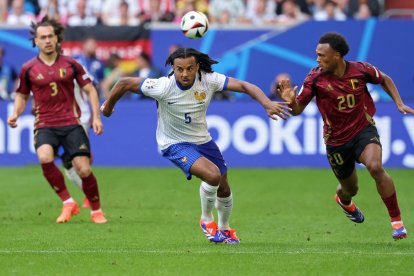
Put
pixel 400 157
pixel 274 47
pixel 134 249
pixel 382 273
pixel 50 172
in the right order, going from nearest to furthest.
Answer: pixel 382 273, pixel 134 249, pixel 50 172, pixel 400 157, pixel 274 47

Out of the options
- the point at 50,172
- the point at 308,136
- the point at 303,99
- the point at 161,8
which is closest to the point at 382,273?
the point at 303,99

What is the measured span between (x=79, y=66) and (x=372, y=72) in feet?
13.5

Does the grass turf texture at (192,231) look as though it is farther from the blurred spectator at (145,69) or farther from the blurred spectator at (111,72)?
the blurred spectator at (111,72)

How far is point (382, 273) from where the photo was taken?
8.88 meters

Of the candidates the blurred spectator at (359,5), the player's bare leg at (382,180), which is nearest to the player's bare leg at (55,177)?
the player's bare leg at (382,180)

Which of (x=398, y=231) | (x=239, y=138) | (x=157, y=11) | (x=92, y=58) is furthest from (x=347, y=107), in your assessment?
(x=157, y=11)

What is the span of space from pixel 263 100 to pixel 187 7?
13162 millimetres

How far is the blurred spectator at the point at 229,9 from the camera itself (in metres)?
23.7

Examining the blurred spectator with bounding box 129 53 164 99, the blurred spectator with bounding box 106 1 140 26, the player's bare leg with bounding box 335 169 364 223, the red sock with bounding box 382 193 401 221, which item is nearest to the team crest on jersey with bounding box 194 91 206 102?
the player's bare leg with bounding box 335 169 364 223

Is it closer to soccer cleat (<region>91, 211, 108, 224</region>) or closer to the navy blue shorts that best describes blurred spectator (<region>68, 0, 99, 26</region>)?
soccer cleat (<region>91, 211, 108, 224</region>)

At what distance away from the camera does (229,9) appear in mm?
24016

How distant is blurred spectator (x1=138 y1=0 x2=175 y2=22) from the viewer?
76.7 feet

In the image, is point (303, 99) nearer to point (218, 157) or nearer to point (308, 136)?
point (218, 157)

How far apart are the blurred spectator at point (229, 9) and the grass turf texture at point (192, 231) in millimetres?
5725
